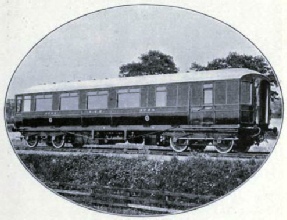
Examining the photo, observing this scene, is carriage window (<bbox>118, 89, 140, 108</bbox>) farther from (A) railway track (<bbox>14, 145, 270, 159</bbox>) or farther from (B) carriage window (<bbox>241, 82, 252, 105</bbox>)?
(B) carriage window (<bbox>241, 82, 252, 105</bbox>)

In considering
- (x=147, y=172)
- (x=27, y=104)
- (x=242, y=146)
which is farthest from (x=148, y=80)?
(x=27, y=104)

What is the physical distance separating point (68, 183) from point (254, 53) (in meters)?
1.75

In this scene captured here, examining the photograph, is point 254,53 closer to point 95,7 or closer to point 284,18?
point 284,18

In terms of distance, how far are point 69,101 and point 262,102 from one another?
159 cm

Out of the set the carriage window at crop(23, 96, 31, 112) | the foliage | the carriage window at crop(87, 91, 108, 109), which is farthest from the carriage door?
the carriage window at crop(23, 96, 31, 112)

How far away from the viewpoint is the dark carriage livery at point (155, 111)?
201 inches

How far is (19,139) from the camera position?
561cm

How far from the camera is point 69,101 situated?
5672 mm

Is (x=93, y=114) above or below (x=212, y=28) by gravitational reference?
below

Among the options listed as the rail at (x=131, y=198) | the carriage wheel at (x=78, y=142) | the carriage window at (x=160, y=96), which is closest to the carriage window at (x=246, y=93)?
the carriage window at (x=160, y=96)

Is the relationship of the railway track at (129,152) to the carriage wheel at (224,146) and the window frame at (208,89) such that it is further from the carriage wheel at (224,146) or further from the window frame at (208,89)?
the window frame at (208,89)

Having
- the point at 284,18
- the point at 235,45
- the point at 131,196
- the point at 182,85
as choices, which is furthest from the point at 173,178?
the point at 284,18

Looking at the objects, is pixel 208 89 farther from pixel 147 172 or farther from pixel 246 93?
pixel 147 172

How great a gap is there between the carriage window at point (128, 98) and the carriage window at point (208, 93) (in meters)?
0.54
